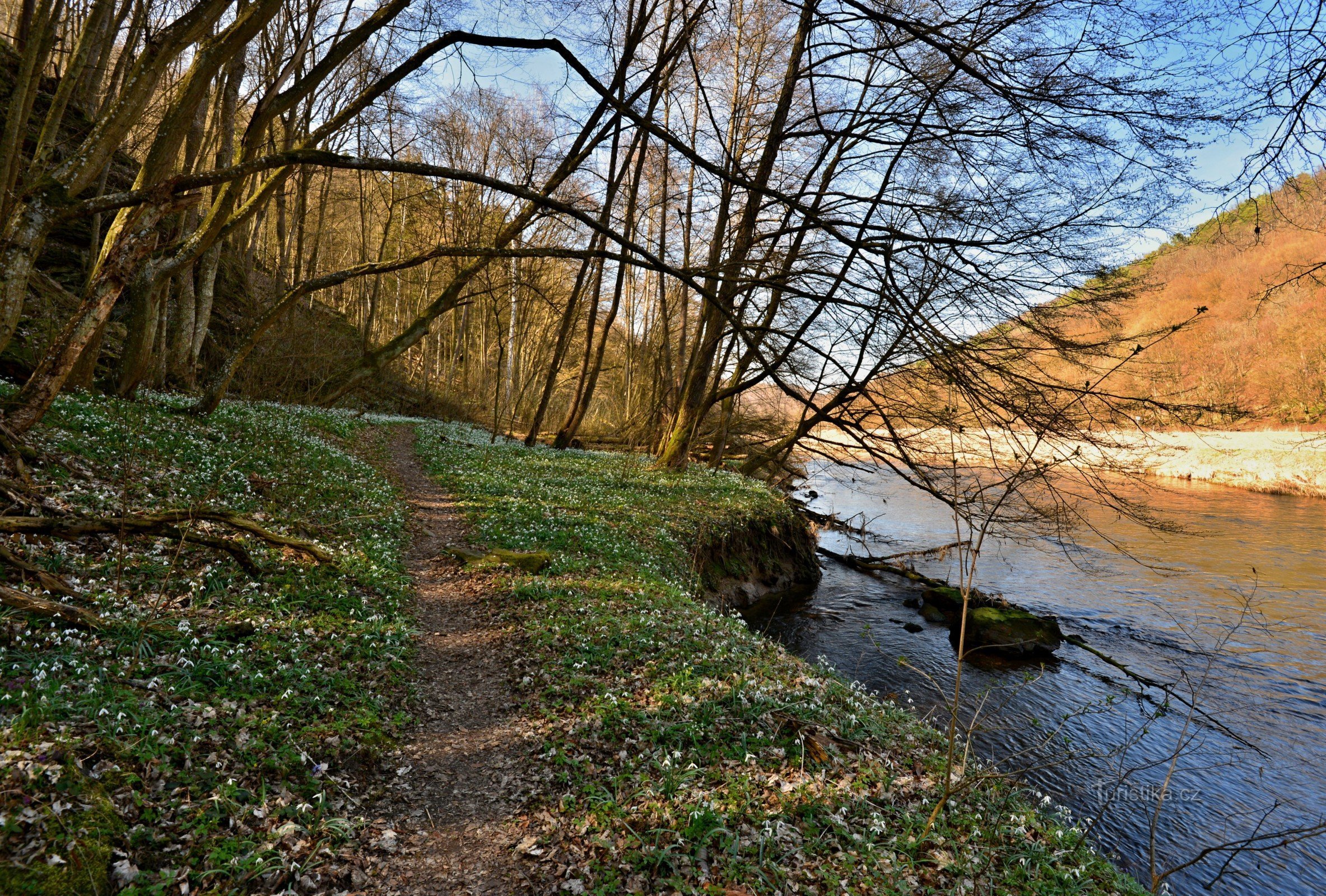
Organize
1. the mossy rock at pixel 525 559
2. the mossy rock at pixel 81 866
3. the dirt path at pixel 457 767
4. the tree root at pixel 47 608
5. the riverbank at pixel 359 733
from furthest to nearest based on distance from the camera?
the mossy rock at pixel 525 559, the tree root at pixel 47 608, the dirt path at pixel 457 767, the riverbank at pixel 359 733, the mossy rock at pixel 81 866

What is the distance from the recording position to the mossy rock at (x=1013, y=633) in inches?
511

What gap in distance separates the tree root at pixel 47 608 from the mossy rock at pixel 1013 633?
14016 millimetres

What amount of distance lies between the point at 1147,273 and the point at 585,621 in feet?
33.2

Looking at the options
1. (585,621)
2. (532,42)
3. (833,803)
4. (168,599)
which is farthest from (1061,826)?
(532,42)

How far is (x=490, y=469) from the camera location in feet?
60.3

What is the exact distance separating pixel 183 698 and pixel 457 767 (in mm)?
2316

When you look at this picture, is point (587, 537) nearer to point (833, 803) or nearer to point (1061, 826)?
point (833, 803)

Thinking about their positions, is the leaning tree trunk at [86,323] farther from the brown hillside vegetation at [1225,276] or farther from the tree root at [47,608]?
the brown hillside vegetation at [1225,276]

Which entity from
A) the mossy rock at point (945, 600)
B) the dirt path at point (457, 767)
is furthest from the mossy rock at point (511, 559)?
the mossy rock at point (945, 600)

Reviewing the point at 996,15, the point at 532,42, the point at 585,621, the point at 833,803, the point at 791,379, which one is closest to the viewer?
the point at 833,803

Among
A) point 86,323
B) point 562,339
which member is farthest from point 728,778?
point 562,339

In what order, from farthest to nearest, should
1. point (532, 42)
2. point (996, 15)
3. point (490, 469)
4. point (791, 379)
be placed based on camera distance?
point (791, 379) → point (490, 469) → point (996, 15) → point (532, 42)

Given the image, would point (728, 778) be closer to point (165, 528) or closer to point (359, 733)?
point (359, 733)

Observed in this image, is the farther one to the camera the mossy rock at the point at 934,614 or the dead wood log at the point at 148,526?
the mossy rock at the point at 934,614
